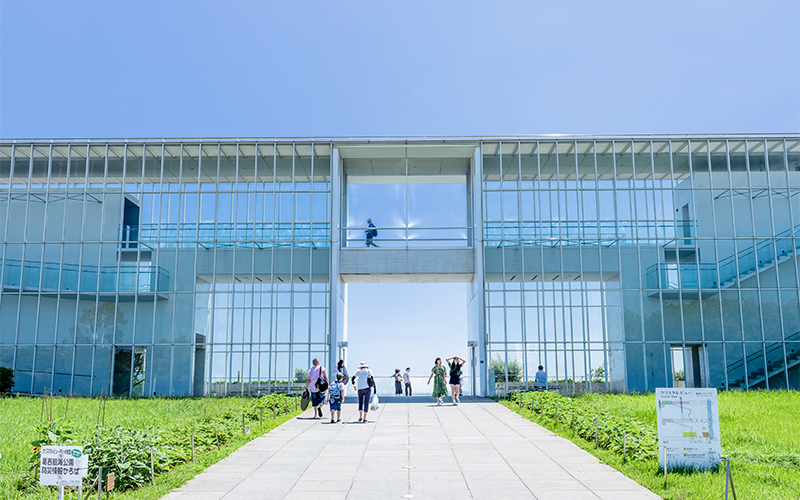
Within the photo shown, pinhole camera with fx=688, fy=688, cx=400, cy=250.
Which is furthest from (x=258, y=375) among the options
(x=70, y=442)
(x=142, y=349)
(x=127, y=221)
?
(x=70, y=442)

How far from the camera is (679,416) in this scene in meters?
10.4

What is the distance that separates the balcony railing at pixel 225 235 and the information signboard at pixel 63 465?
22.3 meters

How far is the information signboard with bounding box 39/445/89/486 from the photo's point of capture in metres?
7.38

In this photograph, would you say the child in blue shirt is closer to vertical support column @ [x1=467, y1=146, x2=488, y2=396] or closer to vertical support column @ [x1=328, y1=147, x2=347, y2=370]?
Answer: vertical support column @ [x1=328, y1=147, x2=347, y2=370]

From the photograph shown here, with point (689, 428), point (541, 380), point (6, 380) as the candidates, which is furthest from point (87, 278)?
point (689, 428)

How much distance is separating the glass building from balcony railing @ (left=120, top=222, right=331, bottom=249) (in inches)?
3.5

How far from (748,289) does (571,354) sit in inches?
314

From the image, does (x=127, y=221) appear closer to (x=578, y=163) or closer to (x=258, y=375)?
(x=258, y=375)

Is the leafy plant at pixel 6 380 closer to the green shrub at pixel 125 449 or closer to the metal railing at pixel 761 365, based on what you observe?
the green shrub at pixel 125 449

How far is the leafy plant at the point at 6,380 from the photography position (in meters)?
27.4

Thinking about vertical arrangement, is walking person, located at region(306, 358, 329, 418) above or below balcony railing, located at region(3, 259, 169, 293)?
below

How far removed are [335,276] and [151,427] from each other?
15.6m

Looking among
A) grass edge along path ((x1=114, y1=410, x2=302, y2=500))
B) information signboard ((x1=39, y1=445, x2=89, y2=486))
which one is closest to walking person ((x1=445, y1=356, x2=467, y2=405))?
grass edge along path ((x1=114, y1=410, x2=302, y2=500))

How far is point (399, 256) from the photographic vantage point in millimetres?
29859
